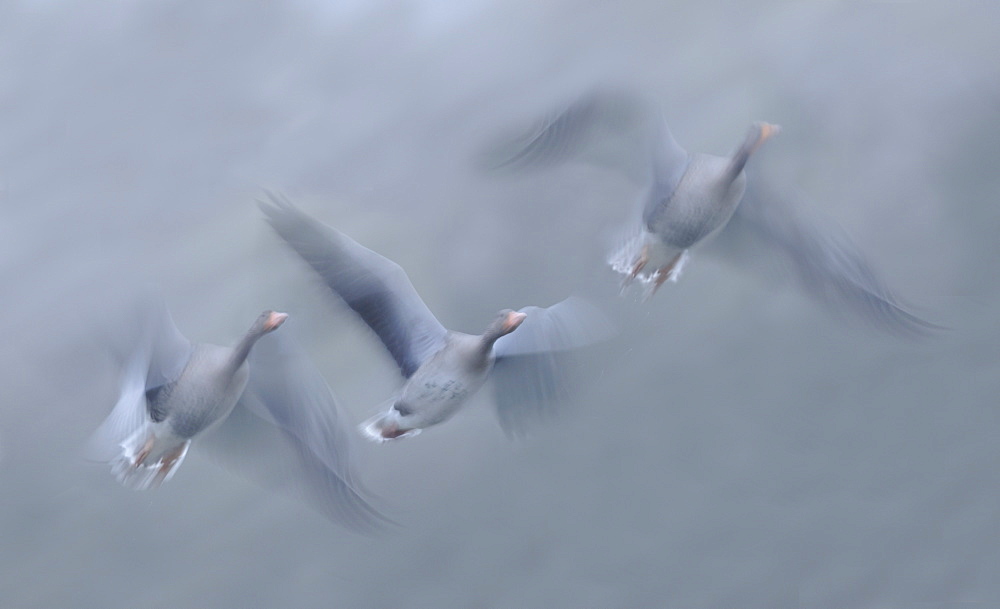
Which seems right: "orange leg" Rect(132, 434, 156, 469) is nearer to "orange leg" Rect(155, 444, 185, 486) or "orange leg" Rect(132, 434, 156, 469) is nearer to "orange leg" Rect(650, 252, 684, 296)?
"orange leg" Rect(155, 444, 185, 486)

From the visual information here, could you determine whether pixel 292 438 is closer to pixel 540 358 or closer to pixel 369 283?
pixel 369 283

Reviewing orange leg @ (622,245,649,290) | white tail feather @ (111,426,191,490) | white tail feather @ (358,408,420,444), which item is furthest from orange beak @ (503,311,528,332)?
white tail feather @ (111,426,191,490)

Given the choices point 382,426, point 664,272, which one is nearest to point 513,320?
point 382,426

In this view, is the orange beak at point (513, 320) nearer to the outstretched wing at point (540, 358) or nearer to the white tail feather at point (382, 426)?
the outstretched wing at point (540, 358)

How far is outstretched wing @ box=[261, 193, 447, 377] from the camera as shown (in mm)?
3090

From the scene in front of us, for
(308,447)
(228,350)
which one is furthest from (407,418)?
(228,350)

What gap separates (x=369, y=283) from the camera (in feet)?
10.4

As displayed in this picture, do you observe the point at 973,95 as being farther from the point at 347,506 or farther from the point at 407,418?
the point at 347,506

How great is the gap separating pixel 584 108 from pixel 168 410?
1.59m

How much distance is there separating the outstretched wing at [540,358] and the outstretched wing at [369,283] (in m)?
0.25

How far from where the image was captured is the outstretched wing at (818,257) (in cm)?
325

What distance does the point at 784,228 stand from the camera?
3.32m

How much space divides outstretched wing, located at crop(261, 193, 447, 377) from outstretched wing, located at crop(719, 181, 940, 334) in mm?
1068

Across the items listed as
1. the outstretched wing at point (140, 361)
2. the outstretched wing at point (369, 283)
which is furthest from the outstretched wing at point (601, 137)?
the outstretched wing at point (140, 361)
